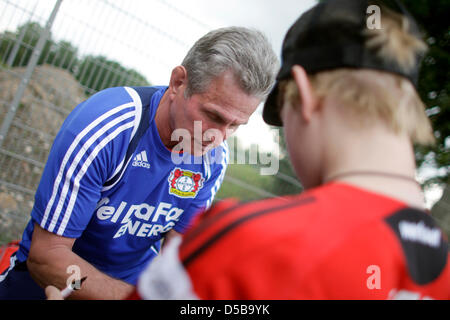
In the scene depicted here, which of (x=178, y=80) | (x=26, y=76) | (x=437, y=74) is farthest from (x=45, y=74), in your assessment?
(x=437, y=74)

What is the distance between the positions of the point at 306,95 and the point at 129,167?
3.81ft

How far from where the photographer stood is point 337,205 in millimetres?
660

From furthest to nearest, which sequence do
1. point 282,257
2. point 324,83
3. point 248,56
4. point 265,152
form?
point 265,152 → point 248,56 → point 324,83 → point 282,257

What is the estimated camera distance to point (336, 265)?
62 centimetres

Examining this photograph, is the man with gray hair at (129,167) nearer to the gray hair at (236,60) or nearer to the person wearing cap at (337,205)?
the gray hair at (236,60)

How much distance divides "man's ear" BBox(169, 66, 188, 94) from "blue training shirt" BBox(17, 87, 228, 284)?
0.37 feet

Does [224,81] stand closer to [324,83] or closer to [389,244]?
[324,83]

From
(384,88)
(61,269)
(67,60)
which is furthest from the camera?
(67,60)

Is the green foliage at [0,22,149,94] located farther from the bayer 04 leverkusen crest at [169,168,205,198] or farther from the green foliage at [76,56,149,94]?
the bayer 04 leverkusen crest at [169,168,205,198]

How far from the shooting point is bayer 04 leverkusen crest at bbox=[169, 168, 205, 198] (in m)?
1.95

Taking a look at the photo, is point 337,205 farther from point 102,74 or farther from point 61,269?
point 102,74

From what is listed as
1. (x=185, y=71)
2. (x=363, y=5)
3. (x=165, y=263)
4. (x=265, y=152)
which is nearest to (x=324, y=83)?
(x=363, y=5)

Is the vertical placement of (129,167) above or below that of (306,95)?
below

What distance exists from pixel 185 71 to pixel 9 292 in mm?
1488
